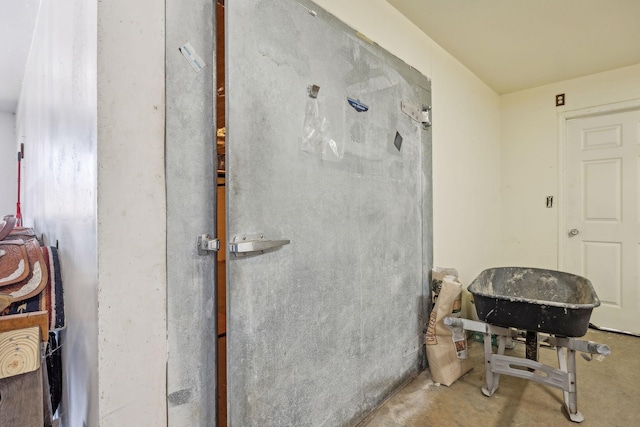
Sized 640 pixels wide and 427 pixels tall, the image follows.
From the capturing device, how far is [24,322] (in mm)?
913

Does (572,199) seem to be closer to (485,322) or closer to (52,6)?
(485,322)

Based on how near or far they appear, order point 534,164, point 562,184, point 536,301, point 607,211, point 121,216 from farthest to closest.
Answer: point 534,164, point 562,184, point 607,211, point 536,301, point 121,216

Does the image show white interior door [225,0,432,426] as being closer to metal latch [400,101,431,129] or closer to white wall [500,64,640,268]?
metal latch [400,101,431,129]

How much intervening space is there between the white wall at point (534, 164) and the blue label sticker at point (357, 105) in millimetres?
2698

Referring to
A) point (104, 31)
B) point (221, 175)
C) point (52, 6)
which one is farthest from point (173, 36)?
point (52, 6)

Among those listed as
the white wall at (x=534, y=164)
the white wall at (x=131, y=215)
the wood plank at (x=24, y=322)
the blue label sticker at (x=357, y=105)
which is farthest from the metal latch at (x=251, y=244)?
the white wall at (x=534, y=164)

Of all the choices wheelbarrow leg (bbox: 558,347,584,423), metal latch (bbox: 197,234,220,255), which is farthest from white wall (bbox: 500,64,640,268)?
metal latch (bbox: 197,234,220,255)

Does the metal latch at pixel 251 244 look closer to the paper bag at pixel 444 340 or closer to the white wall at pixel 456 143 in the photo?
the white wall at pixel 456 143

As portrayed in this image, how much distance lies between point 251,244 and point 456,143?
237 centimetres

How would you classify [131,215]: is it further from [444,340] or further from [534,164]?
[534,164]

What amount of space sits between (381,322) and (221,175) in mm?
1291

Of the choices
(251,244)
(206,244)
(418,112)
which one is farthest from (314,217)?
(418,112)

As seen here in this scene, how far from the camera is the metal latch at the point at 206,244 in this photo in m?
1.15

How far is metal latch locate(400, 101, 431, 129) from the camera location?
85.5 inches
